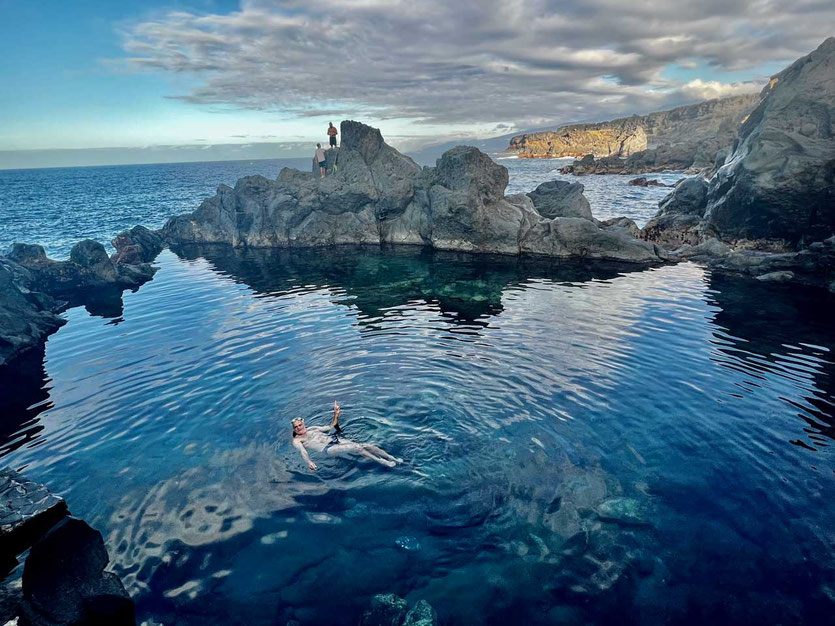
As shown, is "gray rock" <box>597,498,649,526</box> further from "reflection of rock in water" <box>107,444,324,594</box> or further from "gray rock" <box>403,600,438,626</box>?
"reflection of rock in water" <box>107,444,324,594</box>

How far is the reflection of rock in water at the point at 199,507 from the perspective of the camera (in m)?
10.7

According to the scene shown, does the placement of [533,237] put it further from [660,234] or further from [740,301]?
[740,301]

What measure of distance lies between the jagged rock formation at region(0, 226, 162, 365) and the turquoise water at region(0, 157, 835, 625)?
2.85 m

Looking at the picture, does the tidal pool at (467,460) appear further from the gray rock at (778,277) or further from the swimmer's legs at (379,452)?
the gray rock at (778,277)

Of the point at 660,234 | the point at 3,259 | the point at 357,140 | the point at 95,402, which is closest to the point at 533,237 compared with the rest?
the point at 660,234

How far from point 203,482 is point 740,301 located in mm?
29055

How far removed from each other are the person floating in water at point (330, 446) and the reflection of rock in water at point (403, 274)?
13.5 meters

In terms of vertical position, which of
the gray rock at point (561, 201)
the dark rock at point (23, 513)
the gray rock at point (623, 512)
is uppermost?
the gray rock at point (561, 201)

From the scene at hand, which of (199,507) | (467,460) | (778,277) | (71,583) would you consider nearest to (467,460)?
(467,460)

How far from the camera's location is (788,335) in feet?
70.4

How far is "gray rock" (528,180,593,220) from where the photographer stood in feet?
160

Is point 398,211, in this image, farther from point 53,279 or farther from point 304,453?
point 304,453

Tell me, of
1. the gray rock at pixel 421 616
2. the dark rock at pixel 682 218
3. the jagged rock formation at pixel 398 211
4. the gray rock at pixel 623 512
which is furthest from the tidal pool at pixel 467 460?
the jagged rock formation at pixel 398 211

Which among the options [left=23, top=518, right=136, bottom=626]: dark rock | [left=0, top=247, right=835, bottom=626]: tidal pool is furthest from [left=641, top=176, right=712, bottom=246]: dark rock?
[left=23, top=518, right=136, bottom=626]: dark rock
